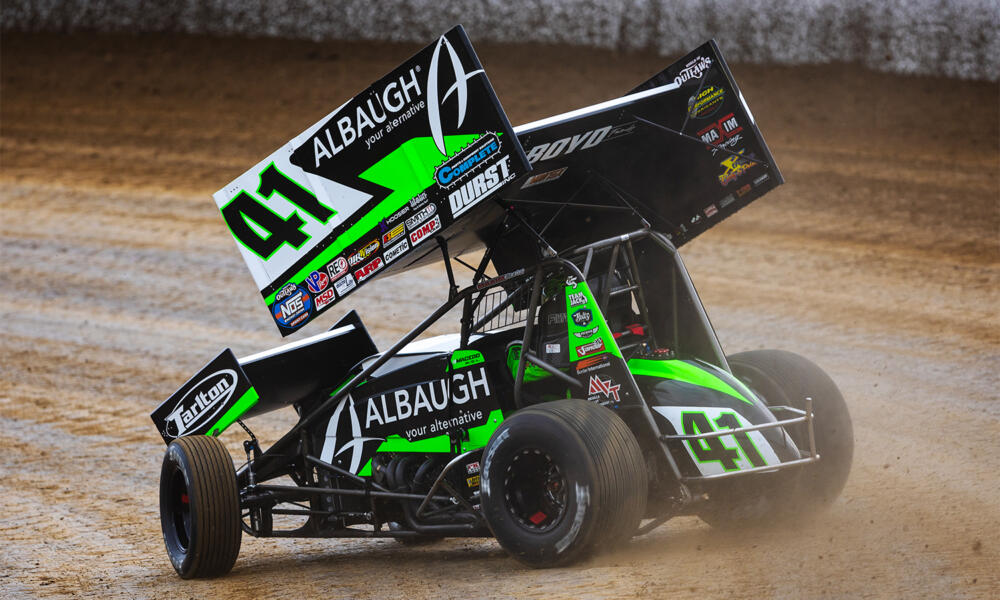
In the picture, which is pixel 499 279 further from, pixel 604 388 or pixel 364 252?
pixel 604 388

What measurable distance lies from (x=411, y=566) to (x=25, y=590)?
7.71ft

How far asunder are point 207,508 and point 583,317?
8.73ft

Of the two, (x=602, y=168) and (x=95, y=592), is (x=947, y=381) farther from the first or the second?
(x=95, y=592)

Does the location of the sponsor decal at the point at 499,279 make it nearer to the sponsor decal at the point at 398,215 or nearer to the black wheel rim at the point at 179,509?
Answer: the sponsor decal at the point at 398,215

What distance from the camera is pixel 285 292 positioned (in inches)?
298

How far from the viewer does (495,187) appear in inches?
263

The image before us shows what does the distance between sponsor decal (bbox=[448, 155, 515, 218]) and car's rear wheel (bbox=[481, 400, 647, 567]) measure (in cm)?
118

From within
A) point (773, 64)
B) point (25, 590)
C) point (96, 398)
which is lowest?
point (25, 590)

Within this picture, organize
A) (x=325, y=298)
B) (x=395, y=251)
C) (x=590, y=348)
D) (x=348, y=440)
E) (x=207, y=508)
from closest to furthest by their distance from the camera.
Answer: (x=590, y=348) → (x=395, y=251) → (x=325, y=298) → (x=207, y=508) → (x=348, y=440)

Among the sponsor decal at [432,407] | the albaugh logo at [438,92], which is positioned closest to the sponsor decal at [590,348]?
the sponsor decal at [432,407]

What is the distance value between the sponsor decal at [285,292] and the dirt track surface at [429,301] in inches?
68.1

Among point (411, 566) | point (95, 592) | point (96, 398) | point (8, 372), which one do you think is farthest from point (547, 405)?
point (8, 372)

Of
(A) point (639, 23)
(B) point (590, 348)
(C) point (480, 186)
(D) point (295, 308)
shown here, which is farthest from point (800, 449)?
(A) point (639, 23)

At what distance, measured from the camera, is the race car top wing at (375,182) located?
6754mm
